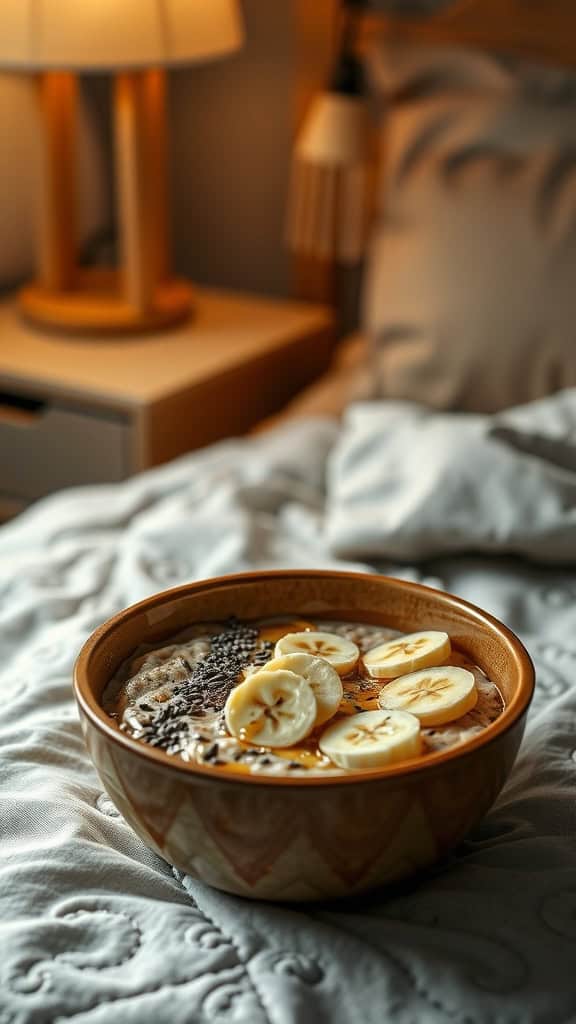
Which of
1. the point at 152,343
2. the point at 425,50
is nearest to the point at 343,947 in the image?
the point at 152,343

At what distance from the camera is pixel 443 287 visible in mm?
1575

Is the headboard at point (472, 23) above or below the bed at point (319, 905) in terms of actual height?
above

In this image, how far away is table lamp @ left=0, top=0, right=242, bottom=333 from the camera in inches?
62.2

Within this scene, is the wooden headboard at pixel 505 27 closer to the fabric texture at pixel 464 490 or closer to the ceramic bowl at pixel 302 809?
the fabric texture at pixel 464 490

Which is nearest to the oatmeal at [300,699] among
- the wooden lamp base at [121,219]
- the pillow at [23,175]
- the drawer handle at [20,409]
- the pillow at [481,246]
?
the pillow at [481,246]

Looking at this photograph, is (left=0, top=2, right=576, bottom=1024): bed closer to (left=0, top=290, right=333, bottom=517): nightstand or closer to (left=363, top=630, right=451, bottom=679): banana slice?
(left=363, top=630, right=451, bottom=679): banana slice

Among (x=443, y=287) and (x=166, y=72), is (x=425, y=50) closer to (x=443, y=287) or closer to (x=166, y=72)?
(x=443, y=287)

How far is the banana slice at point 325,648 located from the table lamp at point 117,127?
3.43ft

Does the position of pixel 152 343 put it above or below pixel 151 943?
below

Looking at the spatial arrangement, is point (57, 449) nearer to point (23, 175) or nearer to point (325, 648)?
point (23, 175)

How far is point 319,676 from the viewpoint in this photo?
Answer: 0.73m

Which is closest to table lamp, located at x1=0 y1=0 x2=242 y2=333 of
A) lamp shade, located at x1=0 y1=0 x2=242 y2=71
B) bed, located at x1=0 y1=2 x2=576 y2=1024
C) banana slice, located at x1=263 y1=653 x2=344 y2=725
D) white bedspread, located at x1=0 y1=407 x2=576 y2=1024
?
lamp shade, located at x1=0 y1=0 x2=242 y2=71

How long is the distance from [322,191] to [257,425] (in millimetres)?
371

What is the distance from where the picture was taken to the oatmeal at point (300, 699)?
27.0 inches
